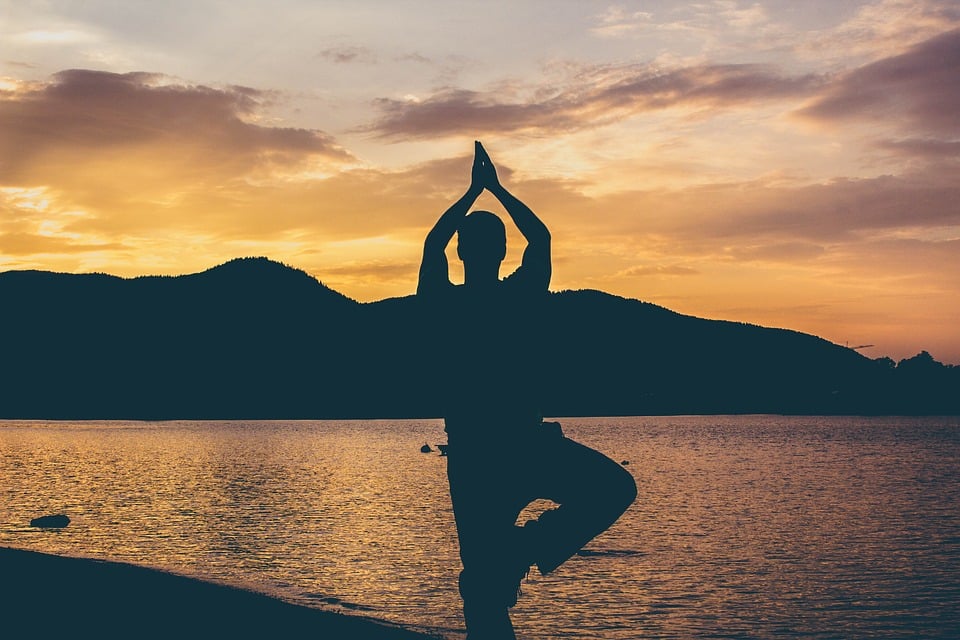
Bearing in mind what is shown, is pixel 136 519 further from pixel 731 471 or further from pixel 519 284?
pixel 731 471

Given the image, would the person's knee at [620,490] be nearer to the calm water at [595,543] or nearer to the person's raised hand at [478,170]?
the person's raised hand at [478,170]

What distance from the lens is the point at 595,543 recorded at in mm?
40719

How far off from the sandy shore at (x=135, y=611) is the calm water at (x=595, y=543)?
5.36 m

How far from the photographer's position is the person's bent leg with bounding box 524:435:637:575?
5.97 meters

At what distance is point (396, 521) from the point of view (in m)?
49.3

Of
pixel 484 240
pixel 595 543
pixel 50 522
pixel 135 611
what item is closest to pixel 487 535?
pixel 484 240

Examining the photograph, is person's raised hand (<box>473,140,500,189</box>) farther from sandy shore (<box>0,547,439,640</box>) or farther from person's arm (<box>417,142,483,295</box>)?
sandy shore (<box>0,547,439,640</box>)

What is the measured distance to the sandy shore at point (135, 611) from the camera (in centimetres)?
1334

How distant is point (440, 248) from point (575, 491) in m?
1.93

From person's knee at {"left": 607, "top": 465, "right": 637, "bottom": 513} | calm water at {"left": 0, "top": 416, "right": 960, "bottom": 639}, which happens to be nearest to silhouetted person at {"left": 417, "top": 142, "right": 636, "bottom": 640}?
person's knee at {"left": 607, "top": 465, "right": 637, "bottom": 513}

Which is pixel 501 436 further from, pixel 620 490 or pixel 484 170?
pixel 484 170

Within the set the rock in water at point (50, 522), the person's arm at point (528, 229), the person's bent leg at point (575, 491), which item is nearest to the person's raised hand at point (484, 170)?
the person's arm at point (528, 229)

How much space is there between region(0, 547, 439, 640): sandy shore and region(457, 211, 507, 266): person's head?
29.1 ft

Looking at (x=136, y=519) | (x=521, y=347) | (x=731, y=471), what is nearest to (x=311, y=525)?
(x=136, y=519)
